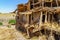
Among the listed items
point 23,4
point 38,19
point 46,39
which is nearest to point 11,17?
point 23,4

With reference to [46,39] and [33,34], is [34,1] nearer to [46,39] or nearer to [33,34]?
[33,34]

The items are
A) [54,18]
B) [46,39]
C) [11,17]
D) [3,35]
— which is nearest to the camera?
[46,39]

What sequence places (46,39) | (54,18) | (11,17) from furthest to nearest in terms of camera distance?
(11,17)
(54,18)
(46,39)

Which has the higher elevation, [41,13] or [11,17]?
[41,13]

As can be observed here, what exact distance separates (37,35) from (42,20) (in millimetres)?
2524

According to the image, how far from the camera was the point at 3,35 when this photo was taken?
34.9 meters

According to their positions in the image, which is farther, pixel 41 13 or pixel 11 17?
pixel 11 17

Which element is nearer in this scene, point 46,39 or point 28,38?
point 46,39

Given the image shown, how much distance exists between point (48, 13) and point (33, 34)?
4.00 m

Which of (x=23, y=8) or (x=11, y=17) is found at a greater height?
(x=23, y=8)

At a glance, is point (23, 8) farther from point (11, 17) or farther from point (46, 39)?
point (11, 17)

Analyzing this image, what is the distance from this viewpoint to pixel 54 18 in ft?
97.0

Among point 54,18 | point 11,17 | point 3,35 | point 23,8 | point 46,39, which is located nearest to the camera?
point 46,39

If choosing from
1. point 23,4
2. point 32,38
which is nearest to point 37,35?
point 32,38
